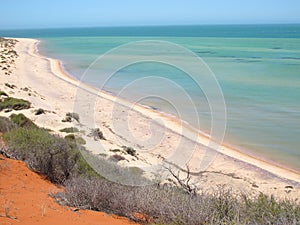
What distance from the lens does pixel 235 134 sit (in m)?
16.2

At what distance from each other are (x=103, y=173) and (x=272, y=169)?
7.12 metres

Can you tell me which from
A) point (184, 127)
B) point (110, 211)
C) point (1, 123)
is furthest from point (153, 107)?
point (110, 211)

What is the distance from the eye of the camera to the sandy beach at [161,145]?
10945 millimetres

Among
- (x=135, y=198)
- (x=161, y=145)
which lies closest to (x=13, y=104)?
(x=161, y=145)

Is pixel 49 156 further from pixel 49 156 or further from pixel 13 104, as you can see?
pixel 13 104

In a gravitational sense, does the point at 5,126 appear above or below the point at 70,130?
above

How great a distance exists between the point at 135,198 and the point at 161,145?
8908 millimetres

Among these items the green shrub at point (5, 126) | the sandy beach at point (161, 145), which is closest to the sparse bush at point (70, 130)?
the sandy beach at point (161, 145)

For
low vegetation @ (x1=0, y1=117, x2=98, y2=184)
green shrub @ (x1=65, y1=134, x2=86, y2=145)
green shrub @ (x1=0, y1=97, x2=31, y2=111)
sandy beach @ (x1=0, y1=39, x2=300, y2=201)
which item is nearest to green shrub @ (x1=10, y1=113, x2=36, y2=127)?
sandy beach @ (x1=0, y1=39, x2=300, y2=201)

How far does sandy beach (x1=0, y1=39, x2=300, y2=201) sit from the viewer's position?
10.9 meters

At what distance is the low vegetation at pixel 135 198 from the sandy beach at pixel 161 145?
4.58ft

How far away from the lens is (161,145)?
14328mm

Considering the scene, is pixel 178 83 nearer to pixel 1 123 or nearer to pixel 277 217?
pixel 1 123

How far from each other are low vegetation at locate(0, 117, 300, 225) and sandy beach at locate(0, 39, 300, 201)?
1395 millimetres
